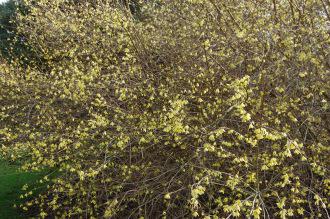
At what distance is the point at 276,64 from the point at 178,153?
4.56 ft

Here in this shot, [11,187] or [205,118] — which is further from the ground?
[205,118]

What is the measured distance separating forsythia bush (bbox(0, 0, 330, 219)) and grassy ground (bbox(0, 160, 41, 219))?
1483mm

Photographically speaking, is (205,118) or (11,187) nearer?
(205,118)

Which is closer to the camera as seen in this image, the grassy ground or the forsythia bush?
the forsythia bush

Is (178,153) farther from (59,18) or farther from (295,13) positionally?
(59,18)

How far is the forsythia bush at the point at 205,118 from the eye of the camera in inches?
154

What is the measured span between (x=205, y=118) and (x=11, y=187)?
15.1 ft

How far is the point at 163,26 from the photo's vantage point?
6332mm

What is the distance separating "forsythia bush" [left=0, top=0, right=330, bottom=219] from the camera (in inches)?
154

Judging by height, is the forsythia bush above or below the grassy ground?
above

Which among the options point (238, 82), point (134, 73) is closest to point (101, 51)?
point (134, 73)

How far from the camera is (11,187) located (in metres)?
7.80

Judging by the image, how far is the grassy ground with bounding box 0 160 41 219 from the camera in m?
6.88

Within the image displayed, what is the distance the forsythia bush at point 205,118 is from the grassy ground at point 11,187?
4.87 ft
